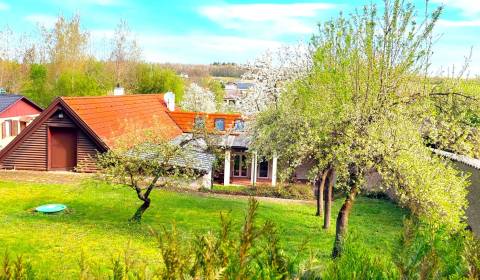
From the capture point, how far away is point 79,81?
4125cm

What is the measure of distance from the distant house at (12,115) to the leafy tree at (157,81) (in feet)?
54.8

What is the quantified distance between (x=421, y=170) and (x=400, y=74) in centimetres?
280

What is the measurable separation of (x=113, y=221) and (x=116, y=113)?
13367mm

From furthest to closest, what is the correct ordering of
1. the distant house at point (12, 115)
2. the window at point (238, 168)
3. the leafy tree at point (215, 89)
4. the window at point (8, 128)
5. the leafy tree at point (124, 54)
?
the leafy tree at point (215, 89) → the leafy tree at point (124, 54) → the window at point (8, 128) → the distant house at point (12, 115) → the window at point (238, 168)

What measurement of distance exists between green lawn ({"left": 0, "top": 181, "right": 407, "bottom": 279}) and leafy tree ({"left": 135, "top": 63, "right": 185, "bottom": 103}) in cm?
3135

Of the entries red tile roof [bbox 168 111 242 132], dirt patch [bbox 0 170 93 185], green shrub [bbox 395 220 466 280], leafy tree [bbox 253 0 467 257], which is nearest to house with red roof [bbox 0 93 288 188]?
dirt patch [bbox 0 170 93 185]

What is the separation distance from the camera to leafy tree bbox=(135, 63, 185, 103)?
50438mm

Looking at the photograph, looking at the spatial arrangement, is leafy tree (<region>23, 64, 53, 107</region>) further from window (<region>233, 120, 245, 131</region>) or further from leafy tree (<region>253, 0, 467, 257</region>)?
leafy tree (<region>253, 0, 467, 257</region>)

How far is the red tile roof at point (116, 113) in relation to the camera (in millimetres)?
23312

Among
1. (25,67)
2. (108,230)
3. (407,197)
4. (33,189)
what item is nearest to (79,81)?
(25,67)

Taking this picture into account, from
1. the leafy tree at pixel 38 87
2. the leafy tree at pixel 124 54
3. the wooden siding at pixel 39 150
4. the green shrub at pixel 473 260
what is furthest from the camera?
the leafy tree at pixel 124 54

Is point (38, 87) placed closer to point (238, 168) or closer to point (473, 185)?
point (238, 168)

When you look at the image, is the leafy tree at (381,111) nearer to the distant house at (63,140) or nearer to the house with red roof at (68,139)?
the house with red roof at (68,139)

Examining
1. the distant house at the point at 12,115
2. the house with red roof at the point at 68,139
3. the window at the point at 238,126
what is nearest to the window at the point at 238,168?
the window at the point at 238,126
